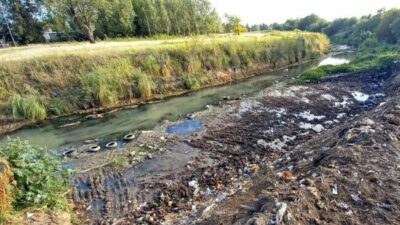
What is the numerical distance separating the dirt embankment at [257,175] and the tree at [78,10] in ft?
56.7

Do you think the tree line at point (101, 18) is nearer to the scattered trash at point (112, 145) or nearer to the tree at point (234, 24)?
the tree at point (234, 24)

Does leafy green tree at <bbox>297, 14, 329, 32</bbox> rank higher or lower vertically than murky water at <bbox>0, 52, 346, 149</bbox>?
higher

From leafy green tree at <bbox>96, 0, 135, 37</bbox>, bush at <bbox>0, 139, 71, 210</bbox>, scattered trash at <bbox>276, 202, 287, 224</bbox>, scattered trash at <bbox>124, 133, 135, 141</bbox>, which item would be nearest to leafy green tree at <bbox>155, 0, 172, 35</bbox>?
leafy green tree at <bbox>96, 0, 135, 37</bbox>

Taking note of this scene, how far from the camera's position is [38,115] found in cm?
1056

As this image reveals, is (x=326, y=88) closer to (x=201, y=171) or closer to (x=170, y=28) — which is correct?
(x=201, y=171)

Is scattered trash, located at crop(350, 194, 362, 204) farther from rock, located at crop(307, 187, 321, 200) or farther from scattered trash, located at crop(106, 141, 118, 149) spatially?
scattered trash, located at crop(106, 141, 118, 149)

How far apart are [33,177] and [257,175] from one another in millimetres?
4003

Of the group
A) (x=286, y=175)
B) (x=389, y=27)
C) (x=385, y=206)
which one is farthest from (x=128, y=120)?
(x=389, y=27)

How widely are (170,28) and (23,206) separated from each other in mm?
28986

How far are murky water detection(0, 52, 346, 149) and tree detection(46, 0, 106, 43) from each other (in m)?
13.6

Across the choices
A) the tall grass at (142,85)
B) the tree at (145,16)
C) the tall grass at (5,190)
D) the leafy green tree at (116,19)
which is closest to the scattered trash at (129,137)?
the tall grass at (5,190)

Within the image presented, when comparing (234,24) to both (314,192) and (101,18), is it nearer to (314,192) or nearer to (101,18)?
(101,18)

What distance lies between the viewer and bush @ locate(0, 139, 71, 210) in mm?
4160

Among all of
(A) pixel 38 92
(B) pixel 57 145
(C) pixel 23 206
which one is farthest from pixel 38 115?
(C) pixel 23 206
